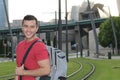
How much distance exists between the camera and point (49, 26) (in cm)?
13338

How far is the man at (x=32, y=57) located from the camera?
446 cm

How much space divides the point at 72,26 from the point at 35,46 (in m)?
141

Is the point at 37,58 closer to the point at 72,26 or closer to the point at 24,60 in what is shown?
the point at 24,60

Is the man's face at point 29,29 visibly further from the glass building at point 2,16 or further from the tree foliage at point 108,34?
the glass building at point 2,16

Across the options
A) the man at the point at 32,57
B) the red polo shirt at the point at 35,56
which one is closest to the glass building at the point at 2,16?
the man at the point at 32,57

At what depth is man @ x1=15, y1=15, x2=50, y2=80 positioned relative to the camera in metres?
4.46

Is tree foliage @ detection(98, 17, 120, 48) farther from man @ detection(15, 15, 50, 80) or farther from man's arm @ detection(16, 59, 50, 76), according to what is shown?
man's arm @ detection(16, 59, 50, 76)

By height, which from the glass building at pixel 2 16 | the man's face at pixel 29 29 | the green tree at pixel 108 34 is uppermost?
the man's face at pixel 29 29

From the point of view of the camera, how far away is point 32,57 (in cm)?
452

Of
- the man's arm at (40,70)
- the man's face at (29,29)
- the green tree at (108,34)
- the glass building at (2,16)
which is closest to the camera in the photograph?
the man's arm at (40,70)

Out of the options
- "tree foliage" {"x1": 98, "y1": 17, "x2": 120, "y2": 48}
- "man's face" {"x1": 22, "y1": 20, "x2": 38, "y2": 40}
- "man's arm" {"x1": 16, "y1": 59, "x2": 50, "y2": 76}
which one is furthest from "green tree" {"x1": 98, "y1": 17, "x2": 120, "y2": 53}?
"man's arm" {"x1": 16, "y1": 59, "x2": 50, "y2": 76}

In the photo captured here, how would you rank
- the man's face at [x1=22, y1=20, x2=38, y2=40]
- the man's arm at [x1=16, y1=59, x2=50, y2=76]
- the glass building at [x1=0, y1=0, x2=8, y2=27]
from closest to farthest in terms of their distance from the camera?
the man's arm at [x1=16, y1=59, x2=50, y2=76] → the man's face at [x1=22, y1=20, x2=38, y2=40] → the glass building at [x1=0, y1=0, x2=8, y2=27]

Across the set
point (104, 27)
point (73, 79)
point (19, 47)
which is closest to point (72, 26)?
point (104, 27)

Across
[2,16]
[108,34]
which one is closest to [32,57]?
[108,34]
